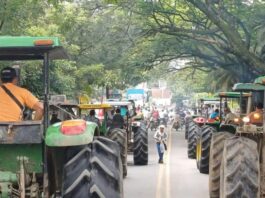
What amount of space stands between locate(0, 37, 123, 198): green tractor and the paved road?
733 centimetres

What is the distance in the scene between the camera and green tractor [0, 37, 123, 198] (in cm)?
605

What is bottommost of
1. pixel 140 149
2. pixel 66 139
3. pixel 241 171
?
pixel 140 149

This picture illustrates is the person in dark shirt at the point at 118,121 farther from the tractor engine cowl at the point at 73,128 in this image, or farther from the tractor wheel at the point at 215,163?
the tractor engine cowl at the point at 73,128

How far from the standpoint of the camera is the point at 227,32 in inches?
917

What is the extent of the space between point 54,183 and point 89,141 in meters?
1.24

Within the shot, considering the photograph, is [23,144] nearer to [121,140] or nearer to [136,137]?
[121,140]

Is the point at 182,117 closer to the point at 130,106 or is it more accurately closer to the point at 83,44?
the point at 83,44

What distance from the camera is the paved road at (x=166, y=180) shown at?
46.3 ft

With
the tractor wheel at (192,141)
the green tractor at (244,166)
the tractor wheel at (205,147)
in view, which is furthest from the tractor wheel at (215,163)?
the tractor wheel at (192,141)

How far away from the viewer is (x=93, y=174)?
6.05 meters

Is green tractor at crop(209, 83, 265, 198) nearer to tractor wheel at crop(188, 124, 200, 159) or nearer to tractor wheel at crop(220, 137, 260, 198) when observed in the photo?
tractor wheel at crop(220, 137, 260, 198)

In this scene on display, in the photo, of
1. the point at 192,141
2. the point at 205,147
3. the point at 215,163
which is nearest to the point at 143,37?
the point at 192,141

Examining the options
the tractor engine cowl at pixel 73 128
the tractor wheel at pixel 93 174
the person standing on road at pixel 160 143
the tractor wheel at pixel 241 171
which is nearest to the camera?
the tractor wheel at pixel 93 174

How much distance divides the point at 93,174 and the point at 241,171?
2717 mm
